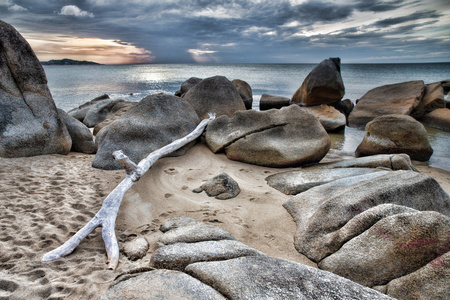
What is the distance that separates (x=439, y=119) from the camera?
10.9 m

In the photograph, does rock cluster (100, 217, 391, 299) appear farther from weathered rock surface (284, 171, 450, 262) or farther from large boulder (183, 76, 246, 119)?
large boulder (183, 76, 246, 119)

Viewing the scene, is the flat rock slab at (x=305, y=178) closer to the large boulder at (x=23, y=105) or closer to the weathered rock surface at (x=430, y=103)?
the large boulder at (x=23, y=105)

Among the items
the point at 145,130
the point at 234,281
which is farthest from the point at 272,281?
the point at 145,130

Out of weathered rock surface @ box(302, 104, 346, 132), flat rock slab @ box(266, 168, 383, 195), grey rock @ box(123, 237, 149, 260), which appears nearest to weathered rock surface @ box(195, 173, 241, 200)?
flat rock slab @ box(266, 168, 383, 195)

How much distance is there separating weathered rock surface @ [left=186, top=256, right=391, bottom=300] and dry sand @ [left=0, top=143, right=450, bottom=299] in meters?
0.91

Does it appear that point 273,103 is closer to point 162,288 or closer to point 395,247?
point 395,247

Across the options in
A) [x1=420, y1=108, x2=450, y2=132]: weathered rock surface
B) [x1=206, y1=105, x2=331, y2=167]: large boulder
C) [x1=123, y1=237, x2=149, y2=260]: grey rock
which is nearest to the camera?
[x1=123, y1=237, x2=149, y2=260]: grey rock

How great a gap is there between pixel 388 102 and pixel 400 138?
613 centimetres

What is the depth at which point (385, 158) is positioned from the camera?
4.83 meters

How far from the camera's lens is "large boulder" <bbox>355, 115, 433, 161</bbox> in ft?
21.8

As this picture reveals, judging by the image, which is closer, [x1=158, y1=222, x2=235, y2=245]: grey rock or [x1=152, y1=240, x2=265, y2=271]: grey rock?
[x1=152, y1=240, x2=265, y2=271]: grey rock

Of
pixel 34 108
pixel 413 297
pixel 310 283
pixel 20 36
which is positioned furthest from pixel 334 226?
pixel 20 36

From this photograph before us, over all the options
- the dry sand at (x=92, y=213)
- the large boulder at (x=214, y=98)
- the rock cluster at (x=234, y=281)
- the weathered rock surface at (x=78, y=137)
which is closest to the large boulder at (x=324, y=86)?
the large boulder at (x=214, y=98)

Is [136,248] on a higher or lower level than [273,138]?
lower
